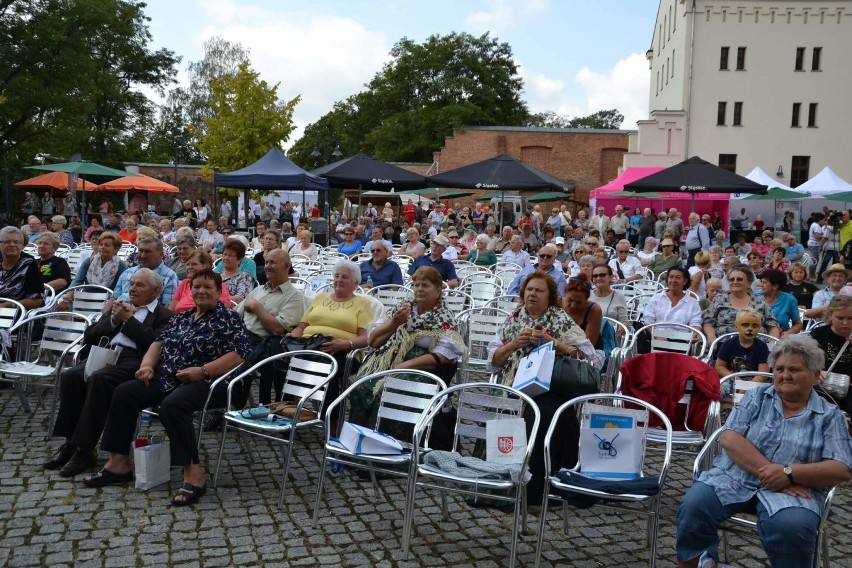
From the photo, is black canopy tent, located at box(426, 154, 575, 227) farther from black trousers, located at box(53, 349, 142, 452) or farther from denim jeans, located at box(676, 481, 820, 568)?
denim jeans, located at box(676, 481, 820, 568)

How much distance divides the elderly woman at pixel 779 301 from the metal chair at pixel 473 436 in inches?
139

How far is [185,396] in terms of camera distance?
4.69 metres

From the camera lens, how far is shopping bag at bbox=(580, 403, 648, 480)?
12.8 ft

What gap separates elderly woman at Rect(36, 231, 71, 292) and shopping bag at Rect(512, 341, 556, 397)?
5043 mm

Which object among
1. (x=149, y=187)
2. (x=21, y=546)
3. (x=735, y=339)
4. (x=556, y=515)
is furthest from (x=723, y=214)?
(x=21, y=546)

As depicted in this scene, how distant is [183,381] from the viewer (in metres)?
4.79

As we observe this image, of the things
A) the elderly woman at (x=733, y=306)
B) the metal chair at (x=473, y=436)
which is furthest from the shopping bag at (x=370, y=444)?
the elderly woman at (x=733, y=306)

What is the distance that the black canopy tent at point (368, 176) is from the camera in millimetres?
13000

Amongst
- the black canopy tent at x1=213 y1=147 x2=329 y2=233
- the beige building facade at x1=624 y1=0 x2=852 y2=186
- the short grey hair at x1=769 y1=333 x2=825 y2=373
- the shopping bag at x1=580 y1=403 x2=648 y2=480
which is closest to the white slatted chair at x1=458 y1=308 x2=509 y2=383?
the shopping bag at x1=580 y1=403 x2=648 y2=480

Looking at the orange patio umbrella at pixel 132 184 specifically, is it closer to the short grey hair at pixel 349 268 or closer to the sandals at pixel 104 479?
the short grey hair at pixel 349 268

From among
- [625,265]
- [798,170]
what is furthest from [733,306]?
[798,170]

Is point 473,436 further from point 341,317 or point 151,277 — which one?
point 151,277

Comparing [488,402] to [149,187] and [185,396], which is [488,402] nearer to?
[185,396]

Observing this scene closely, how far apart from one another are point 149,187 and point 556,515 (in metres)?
23.6
